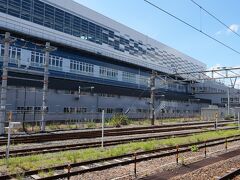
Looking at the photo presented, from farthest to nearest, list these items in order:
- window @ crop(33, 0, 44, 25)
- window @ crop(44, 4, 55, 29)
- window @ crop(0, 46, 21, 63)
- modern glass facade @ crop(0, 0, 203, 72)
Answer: window @ crop(44, 4, 55, 29), window @ crop(33, 0, 44, 25), modern glass facade @ crop(0, 0, 203, 72), window @ crop(0, 46, 21, 63)

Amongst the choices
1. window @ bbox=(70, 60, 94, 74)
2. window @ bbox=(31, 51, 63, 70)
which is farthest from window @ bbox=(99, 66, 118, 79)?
window @ bbox=(31, 51, 63, 70)

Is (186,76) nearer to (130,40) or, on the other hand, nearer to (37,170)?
(130,40)

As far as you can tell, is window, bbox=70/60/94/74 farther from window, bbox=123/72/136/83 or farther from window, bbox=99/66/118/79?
window, bbox=123/72/136/83

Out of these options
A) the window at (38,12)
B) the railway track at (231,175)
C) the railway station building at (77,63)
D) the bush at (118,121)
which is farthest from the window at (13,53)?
the railway track at (231,175)

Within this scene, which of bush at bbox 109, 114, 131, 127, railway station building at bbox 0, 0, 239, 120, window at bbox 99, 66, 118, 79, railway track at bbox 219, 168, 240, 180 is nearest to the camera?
railway track at bbox 219, 168, 240, 180

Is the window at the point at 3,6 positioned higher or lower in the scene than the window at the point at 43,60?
higher

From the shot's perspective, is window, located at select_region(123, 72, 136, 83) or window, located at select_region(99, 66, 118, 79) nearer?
window, located at select_region(99, 66, 118, 79)

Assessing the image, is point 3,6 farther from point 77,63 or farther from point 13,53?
point 77,63

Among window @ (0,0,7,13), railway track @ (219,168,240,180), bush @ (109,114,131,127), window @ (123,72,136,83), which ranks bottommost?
railway track @ (219,168,240,180)

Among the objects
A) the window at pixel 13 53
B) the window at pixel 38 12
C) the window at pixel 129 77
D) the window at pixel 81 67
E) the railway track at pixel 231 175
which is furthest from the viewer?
the window at pixel 129 77

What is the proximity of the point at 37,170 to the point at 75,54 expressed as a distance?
4139 cm

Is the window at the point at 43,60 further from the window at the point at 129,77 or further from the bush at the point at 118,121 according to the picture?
the window at the point at 129,77

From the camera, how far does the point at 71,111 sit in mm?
43562

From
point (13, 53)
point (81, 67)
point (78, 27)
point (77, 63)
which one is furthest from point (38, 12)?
point (81, 67)
